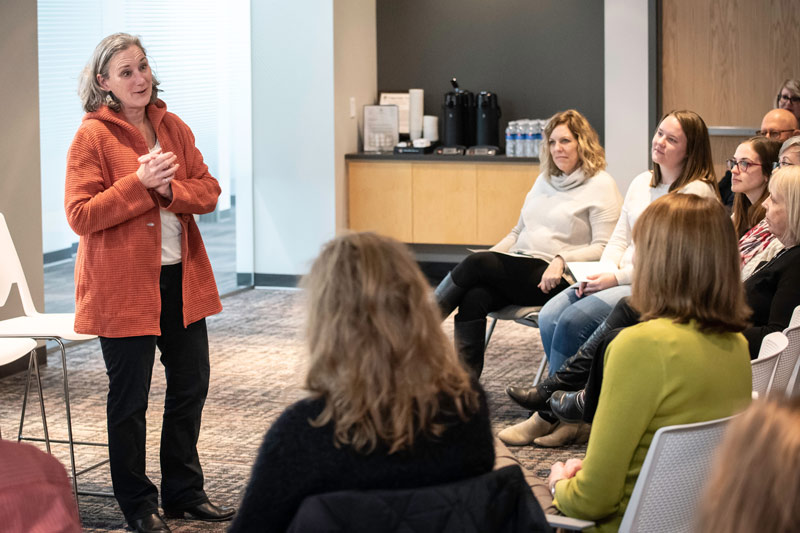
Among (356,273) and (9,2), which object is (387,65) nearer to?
(9,2)

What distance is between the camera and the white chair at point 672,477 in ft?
5.82

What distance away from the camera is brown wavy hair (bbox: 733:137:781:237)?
3.82 metres

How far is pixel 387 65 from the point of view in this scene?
800cm

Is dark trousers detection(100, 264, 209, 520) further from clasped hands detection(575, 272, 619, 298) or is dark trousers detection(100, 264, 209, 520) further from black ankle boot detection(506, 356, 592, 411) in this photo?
clasped hands detection(575, 272, 619, 298)

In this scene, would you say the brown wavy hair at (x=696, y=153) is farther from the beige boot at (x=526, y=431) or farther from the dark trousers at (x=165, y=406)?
the dark trousers at (x=165, y=406)

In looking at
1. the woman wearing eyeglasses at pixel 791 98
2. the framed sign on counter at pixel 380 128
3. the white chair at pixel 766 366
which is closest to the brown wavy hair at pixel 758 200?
the white chair at pixel 766 366

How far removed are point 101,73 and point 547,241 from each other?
2.25m

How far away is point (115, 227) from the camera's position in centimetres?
285

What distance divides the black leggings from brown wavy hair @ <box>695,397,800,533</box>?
3249 millimetres

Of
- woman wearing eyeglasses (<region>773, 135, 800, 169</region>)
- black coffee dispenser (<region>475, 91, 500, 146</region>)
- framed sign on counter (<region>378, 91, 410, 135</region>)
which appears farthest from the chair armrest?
framed sign on counter (<region>378, 91, 410, 135</region>)

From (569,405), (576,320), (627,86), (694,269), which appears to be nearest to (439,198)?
(627,86)

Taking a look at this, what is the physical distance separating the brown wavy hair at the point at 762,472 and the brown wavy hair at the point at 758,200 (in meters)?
3.13

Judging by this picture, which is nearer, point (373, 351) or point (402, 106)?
point (373, 351)

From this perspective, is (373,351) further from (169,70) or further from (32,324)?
(169,70)
